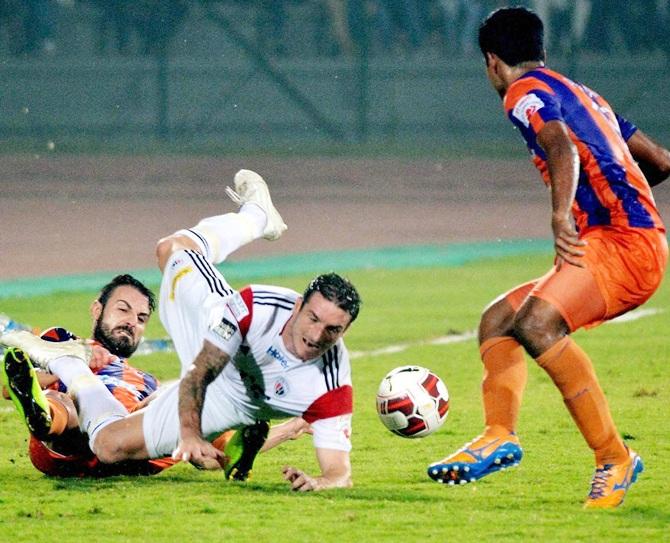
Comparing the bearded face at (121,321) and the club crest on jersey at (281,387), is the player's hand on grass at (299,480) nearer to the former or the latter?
the club crest on jersey at (281,387)

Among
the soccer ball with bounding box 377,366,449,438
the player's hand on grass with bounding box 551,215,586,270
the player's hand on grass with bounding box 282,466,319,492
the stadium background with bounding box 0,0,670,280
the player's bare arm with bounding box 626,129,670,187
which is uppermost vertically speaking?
the player's bare arm with bounding box 626,129,670,187

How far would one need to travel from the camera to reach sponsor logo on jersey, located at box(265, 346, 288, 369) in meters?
6.48

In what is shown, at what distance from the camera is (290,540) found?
18.2 feet

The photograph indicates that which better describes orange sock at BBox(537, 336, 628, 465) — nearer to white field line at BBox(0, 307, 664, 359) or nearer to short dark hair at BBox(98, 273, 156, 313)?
short dark hair at BBox(98, 273, 156, 313)

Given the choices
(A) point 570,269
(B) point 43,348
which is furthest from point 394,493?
(B) point 43,348

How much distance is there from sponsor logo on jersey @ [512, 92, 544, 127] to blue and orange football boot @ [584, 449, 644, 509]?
145cm

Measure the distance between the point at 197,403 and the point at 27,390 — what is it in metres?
0.94

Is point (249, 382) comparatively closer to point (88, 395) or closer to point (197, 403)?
point (197, 403)

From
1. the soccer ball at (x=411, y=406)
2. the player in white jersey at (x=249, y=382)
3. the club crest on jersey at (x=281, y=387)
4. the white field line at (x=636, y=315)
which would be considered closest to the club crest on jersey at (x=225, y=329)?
the player in white jersey at (x=249, y=382)

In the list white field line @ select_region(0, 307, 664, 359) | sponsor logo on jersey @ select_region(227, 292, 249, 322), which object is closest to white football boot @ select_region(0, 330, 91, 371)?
sponsor logo on jersey @ select_region(227, 292, 249, 322)

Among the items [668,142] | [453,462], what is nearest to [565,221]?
[453,462]

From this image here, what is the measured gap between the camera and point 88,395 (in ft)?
23.2

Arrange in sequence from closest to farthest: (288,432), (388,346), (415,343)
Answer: (288,432) < (388,346) < (415,343)

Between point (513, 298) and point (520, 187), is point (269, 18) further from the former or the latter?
point (513, 298)
